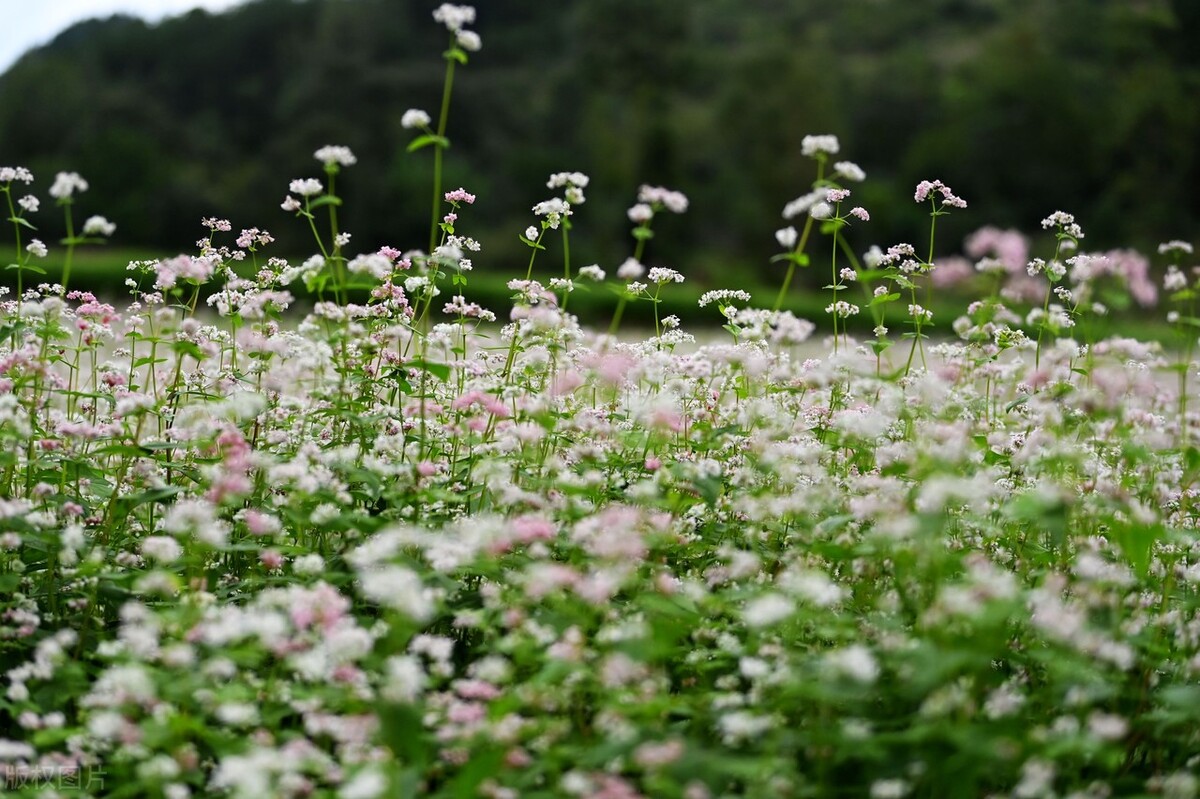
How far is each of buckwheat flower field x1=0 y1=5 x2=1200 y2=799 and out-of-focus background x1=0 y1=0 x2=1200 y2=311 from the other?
2827 cm

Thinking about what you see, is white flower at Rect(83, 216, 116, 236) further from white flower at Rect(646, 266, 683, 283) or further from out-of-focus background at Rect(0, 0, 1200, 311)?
out-of-focus background at Rect(0, 0, 1200, 311)

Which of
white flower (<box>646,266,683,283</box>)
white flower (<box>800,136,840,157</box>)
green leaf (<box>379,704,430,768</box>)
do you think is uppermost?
white flower (<box>800,136,840,157</box>)

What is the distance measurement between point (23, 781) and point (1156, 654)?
9.99 feet

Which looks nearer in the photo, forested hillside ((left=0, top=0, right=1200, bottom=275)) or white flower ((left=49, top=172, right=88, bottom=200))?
white flower ((left=49, top=172, right=88, bottom=200))

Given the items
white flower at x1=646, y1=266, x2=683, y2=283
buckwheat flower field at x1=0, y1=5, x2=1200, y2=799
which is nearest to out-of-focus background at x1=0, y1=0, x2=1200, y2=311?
white flower at x1=646, y1=266, x2=683, y2=283

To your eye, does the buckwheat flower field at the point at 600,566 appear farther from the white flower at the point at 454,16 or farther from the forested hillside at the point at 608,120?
the forested hillside at the point at 608,120

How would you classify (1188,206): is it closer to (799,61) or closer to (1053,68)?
(1053,68)

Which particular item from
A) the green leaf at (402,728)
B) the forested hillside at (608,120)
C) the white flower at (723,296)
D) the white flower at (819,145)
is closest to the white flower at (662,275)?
the white flower at (723,296)

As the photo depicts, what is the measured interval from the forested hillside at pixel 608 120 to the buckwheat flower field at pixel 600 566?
95.7 ft

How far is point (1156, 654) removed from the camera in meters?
2.98

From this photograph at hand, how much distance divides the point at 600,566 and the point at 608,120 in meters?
38.9

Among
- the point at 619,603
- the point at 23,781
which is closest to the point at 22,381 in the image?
the point at 23,781

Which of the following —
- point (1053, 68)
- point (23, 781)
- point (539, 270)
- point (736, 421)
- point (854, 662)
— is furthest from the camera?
point (1053, 68)

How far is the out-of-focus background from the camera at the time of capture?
1481 inches
